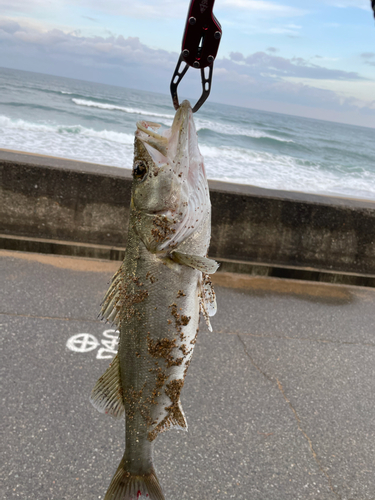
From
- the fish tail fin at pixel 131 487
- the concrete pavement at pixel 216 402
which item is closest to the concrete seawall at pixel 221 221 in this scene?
the concrete pavement at pixel 216 402

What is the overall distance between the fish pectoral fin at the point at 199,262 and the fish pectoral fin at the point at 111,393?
1.86 feet

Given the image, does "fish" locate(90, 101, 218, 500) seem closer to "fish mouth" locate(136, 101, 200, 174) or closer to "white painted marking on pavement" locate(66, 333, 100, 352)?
"fish mouth" locate(136, 101, 200, 174)

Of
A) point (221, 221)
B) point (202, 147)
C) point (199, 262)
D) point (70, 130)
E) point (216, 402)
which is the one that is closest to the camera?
point (199, 262)

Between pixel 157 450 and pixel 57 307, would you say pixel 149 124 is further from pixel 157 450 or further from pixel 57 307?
pixel 57 307

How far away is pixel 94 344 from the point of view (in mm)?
4414

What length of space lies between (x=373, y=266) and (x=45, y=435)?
5903 mm

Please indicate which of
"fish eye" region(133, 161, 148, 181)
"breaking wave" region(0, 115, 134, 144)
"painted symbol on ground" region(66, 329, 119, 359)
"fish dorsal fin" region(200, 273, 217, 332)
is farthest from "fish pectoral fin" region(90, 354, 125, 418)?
"breaking wave" region(0, 115, 134, 144)

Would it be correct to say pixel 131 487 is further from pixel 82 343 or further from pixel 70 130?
pixel 70 130

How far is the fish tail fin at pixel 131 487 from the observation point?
1.79 meters

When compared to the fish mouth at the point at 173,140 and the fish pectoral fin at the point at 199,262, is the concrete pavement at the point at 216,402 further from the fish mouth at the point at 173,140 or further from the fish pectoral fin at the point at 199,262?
the fish mouth at the point at 173,140

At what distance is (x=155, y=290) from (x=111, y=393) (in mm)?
513

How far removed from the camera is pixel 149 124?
5.53 feet

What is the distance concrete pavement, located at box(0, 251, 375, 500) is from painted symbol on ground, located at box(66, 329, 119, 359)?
0.06ft

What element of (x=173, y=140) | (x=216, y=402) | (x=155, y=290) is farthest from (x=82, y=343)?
(x=173, y=140)
